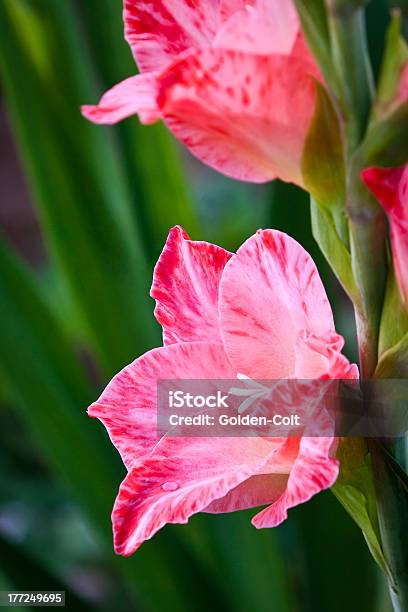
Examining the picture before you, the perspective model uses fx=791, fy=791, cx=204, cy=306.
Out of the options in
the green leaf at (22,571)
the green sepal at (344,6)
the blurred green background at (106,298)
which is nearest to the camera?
the green sepal at (344,6)

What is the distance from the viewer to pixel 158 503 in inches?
8.4

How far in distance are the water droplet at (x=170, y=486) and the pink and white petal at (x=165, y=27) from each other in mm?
121

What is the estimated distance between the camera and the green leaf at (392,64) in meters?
0.19

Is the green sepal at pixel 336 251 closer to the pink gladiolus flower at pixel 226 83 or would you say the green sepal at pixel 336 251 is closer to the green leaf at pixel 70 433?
the pink gladiolus flower at pixel 226 83

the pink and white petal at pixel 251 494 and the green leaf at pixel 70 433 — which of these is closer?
the pink and white petal at pixel 251 494

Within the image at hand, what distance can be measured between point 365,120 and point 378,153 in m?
0.01

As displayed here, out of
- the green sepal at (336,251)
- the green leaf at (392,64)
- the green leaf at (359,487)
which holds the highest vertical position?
the green leaf at (392,64)

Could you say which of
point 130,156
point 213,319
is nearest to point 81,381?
point 130,156

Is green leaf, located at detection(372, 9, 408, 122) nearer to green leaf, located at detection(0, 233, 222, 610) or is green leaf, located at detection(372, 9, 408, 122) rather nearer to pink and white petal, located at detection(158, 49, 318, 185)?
pink and white petal, located at detection(158, 49, 318, 185)

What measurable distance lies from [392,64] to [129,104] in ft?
0.22

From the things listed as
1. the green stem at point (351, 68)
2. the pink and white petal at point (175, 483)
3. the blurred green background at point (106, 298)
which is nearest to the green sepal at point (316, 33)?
the green stem at point (351, 68)

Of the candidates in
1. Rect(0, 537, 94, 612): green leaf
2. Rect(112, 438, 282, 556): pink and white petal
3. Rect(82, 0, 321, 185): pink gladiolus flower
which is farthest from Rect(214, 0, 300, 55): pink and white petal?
Rect(0, 537, 94, 612): green leaf

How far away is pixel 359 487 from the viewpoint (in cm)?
23

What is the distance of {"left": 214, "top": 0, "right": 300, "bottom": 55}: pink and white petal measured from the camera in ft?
0.64
